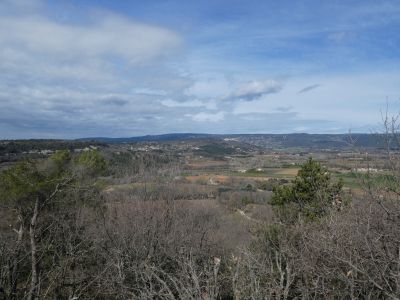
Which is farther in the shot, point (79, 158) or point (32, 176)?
point (79, 158)

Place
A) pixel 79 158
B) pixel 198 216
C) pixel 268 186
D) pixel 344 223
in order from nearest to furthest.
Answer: pixel 344 223 < pixel 198 216 < pixel 79 158 < pixel 268 186

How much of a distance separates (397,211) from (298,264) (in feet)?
11.5

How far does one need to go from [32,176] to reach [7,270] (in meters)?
15.9

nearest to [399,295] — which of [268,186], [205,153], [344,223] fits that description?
[344,223]

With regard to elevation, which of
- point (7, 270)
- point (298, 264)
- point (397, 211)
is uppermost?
point (397, 211)

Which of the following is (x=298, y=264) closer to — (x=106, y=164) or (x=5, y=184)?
(x=5, y=184)

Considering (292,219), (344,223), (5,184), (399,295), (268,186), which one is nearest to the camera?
A: (399,295)

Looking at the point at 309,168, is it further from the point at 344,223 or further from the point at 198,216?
the point at 344,223

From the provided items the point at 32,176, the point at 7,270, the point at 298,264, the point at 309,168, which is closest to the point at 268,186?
the point at 309,168

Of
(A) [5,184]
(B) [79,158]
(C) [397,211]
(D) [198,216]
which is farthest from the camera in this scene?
(B) [79,158]

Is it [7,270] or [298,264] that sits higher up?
[7,270]

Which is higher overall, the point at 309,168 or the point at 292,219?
the point at 309,168

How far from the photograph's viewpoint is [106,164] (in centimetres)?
2955

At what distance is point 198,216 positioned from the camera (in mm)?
25969
